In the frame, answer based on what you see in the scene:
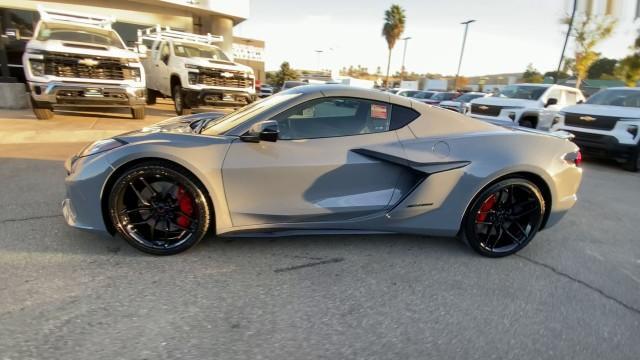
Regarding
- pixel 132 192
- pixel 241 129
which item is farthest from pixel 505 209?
pixel 132 192

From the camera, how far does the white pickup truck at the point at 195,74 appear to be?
10.0 metres

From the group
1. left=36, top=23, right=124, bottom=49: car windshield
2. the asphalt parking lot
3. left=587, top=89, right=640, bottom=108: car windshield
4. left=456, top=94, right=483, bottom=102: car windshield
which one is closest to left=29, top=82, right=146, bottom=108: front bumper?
left=36, top=23, right=124, bottom=49: car windshield

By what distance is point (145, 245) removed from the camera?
9.45 feet

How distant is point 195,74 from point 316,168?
8223 mm

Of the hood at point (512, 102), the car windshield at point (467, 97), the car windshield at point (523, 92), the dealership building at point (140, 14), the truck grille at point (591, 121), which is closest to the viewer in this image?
the truck grille at point (591, 121)

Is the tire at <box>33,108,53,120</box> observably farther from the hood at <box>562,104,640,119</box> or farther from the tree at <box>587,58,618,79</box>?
the tree at <box>587,58,618,79</box>

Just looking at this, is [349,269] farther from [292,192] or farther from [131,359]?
[131,359]

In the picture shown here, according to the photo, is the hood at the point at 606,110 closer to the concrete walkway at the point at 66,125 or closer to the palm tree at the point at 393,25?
the concrete walkway at the point at 66,125

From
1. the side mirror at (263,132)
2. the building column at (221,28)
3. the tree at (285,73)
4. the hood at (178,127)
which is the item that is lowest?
the tree at (285,73)

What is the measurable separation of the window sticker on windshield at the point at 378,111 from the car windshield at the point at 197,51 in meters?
9.19

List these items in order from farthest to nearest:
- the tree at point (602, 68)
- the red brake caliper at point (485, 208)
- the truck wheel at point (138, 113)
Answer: the tree at point (602, 68), the truck wheel at point (138, 113), the red brake caliper at point (485, 208)

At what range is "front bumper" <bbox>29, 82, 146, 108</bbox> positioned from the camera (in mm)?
7738

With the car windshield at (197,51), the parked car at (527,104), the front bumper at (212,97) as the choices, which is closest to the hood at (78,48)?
the front bumper at (212,97)

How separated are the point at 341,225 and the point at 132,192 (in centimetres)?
162
